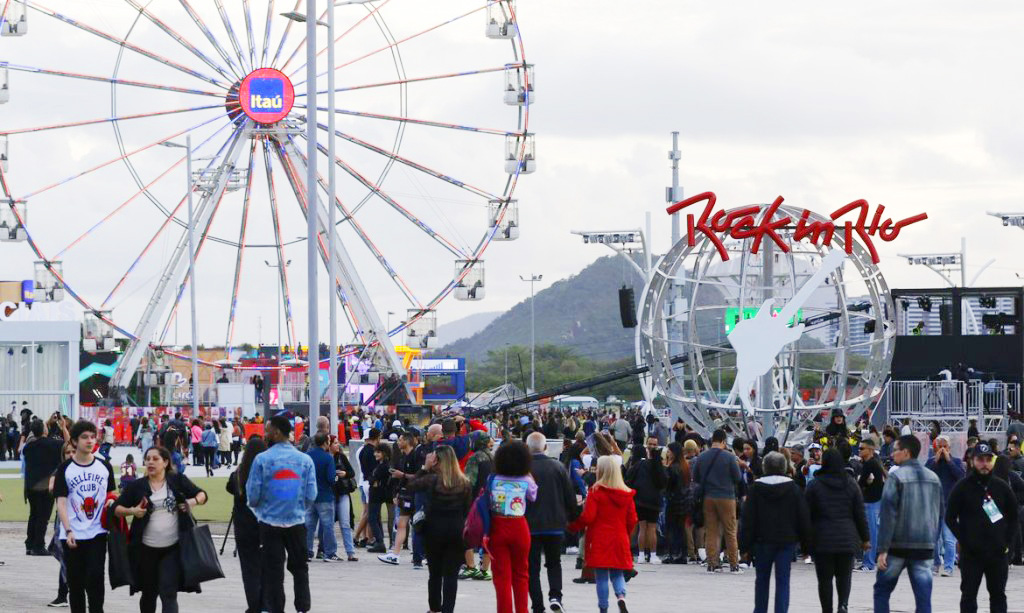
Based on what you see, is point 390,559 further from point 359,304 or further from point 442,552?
point 359,304

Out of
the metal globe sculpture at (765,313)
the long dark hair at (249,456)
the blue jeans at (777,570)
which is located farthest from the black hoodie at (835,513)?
the metal globe sculpture at (765,313)

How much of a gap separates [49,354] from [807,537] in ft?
149

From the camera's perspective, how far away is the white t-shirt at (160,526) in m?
11.7

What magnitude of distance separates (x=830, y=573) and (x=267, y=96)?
113 ft

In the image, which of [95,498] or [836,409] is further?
[836,409]

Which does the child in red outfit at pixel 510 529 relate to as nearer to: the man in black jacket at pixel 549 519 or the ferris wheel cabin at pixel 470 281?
the man in black jacket at pixel 549 519

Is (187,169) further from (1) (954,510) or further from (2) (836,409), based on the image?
(1) (954,510)

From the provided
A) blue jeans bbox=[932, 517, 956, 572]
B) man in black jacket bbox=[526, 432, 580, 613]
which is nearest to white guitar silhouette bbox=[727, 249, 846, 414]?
blue jeans bbox=[932, 517, 956, 572]

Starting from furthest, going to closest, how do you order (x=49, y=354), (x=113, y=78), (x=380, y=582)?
(x=49, y=354) → (x=113, y=78) → (x=380, y=582)

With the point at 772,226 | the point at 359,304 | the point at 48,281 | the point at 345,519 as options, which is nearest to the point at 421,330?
the point at 359,304

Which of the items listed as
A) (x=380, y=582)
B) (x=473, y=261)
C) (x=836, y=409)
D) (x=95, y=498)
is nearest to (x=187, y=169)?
→ (x=473, y=261)

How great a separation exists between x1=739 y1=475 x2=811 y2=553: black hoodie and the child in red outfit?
181 cm

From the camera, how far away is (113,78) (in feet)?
147

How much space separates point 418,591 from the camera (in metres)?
15.9
